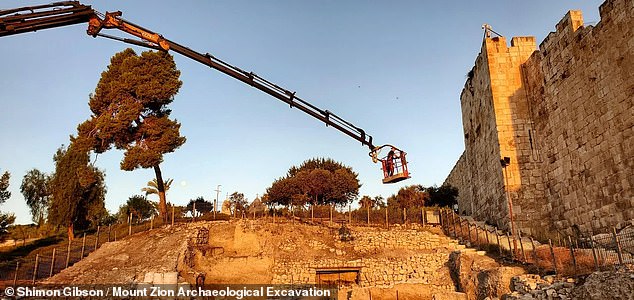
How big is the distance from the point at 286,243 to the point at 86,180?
13.4 meters

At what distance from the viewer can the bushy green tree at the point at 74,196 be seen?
3064 cm

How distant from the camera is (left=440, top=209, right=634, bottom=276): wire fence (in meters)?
13.5

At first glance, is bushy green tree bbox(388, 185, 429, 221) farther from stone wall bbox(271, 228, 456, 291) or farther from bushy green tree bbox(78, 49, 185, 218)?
bushy green tree bbox(78, 49, 185, 218)

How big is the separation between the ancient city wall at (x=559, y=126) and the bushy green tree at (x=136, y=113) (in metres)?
17.3

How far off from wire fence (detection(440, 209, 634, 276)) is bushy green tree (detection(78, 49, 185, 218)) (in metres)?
16.2

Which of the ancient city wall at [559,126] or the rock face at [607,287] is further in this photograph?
the ancient city wall at [559,126]

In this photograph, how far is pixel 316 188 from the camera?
44375 millimetres

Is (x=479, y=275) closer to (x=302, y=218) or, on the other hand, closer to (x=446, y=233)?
(x=446, y=233)

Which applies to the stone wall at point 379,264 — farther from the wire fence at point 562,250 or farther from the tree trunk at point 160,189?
the tree trunk at point 160,189

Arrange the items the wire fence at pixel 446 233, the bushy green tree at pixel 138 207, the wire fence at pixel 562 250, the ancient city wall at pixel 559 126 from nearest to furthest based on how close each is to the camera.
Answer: the wire fence at pixel 562 250 < the wire fence at pixel 446 233 < the ancient city wall at pixel 559 126 < the bushy green tree at pixel 138 207

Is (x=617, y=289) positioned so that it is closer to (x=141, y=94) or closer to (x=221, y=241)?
(x=221, y=241)

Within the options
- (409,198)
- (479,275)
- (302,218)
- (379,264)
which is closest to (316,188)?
(409,198)

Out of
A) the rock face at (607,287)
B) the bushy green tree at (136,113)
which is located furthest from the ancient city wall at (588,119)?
the bushy green tree at (136,113)

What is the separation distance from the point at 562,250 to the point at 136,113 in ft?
71.5
